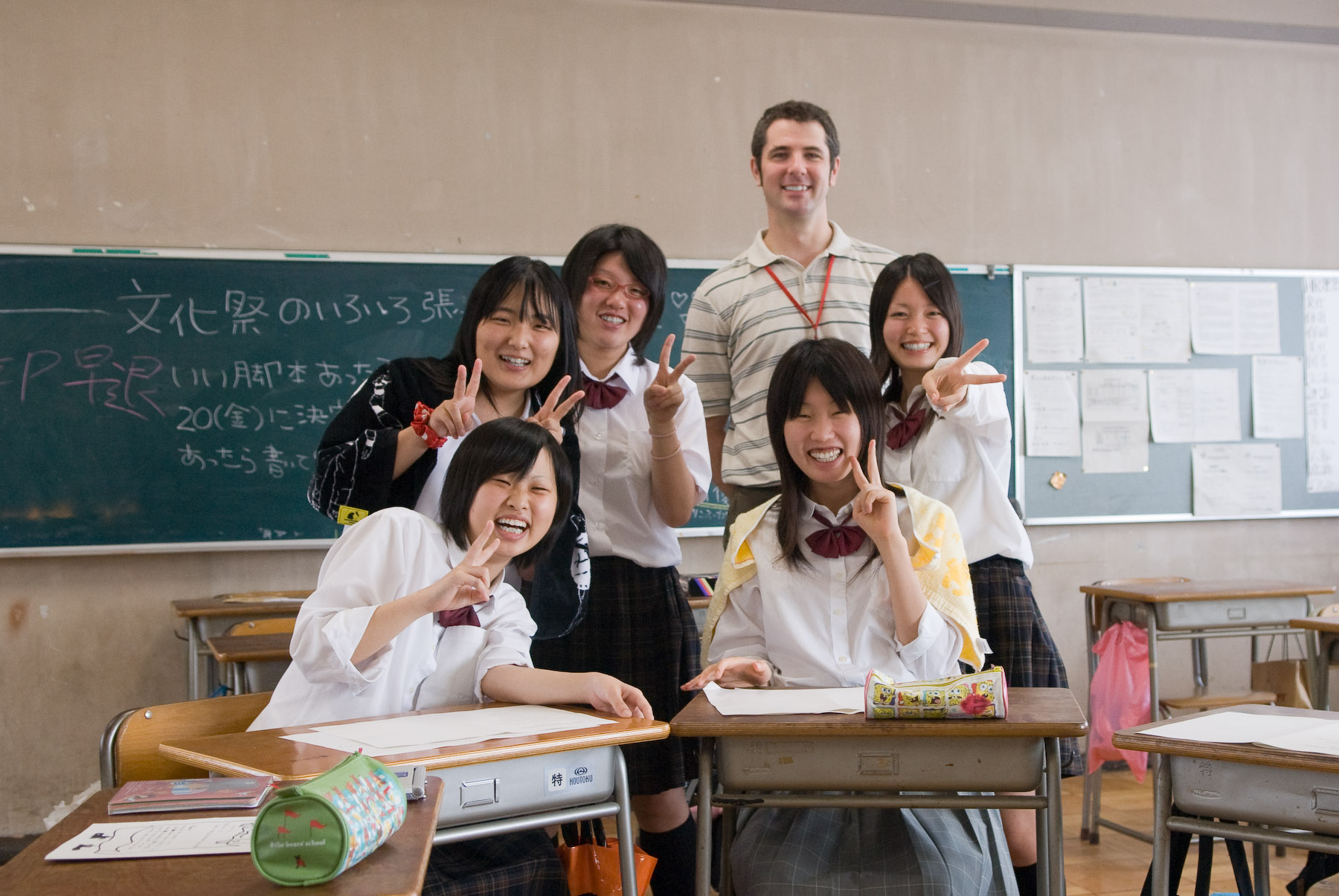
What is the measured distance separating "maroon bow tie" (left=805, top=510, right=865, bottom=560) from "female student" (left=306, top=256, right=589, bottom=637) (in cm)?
43

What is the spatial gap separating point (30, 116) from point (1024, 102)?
12.2ft

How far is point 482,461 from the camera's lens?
1.77 metres

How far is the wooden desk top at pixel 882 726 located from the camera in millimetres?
1441

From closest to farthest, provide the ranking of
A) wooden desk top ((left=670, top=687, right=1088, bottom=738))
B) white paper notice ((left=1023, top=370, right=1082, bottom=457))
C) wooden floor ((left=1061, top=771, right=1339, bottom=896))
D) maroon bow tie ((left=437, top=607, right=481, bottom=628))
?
wooden desk top ((left=670, top=687, right=1088, bottom=738))
maroon bow tie ((left=437, top=607, right=481, bottom=628))
wooden floor ((left=1061, top=771, right=1339, bottom=896))
white paper notice ((left=1023, top=370, right=1082, bottom=457))

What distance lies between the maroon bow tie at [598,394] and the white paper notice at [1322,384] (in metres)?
3.64

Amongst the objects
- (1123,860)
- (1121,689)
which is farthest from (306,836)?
(1121,689)

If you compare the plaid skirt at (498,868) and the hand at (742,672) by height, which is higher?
the hand at (742,672)

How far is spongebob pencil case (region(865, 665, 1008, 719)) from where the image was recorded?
1489mm

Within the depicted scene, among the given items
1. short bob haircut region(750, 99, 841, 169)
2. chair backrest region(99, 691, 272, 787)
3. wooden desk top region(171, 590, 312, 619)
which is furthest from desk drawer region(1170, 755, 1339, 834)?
wooden desk top region(171, 590, 312, 619)

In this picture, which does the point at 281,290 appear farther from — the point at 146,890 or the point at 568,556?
the point at 146,890

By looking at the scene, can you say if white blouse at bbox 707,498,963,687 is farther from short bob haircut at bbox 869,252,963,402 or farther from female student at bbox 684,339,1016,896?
short bob haircut at bbox 869,252,963,402

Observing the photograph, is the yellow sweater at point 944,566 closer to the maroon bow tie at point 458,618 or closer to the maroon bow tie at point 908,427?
the maroon bow tie at point 908,427

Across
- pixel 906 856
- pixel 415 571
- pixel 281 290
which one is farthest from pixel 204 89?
pixel 906 856

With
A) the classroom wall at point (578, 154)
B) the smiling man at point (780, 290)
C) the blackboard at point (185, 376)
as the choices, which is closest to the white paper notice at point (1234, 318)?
the classroom wall at point (578, 154)
